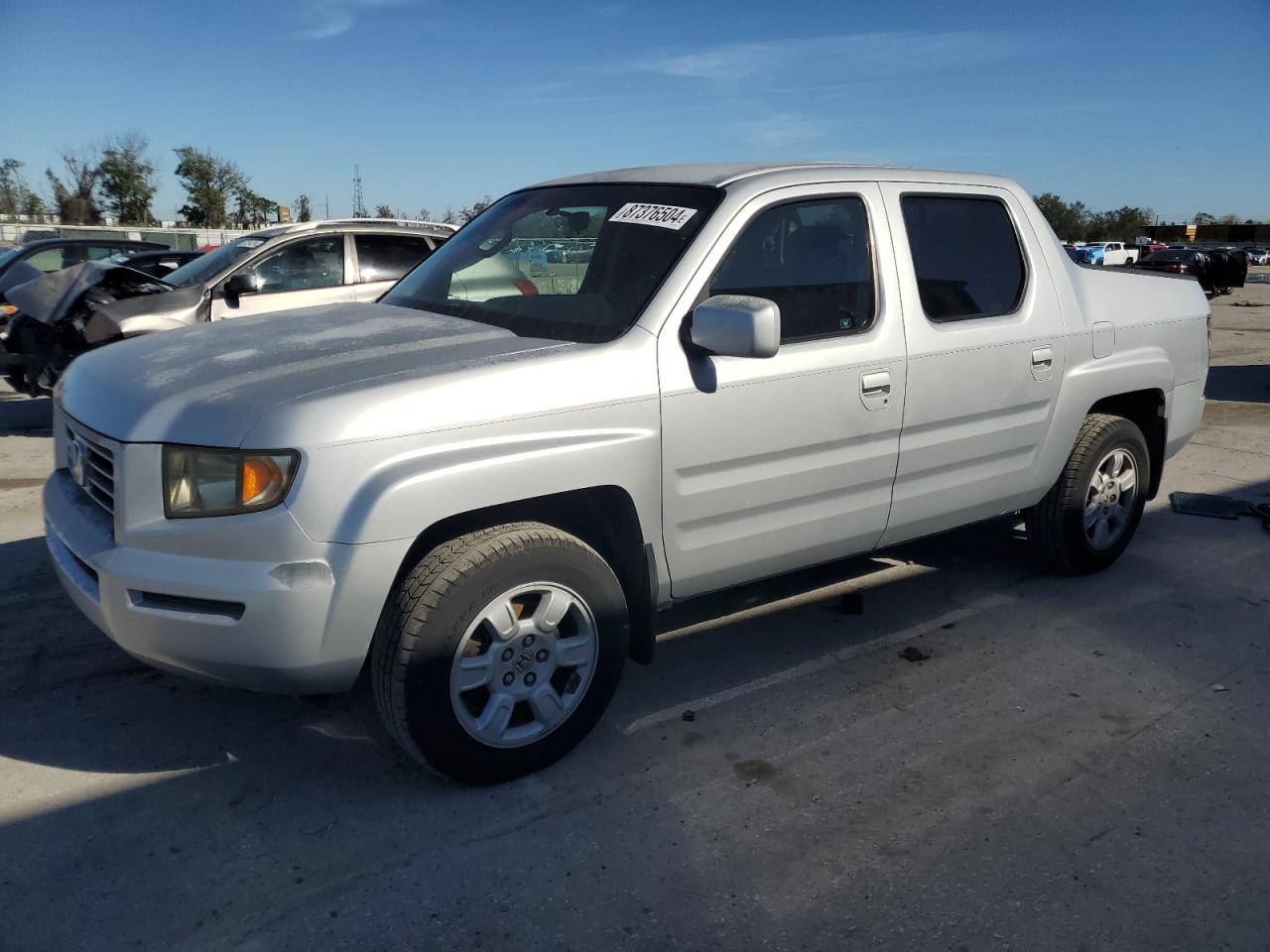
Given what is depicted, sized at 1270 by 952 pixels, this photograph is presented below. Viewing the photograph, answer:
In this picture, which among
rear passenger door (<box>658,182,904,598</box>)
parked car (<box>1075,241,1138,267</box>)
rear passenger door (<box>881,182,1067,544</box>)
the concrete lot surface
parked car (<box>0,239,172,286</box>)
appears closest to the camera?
the concrete lot surface

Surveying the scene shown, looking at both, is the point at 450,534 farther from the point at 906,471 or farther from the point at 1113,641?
the point at 1113,641

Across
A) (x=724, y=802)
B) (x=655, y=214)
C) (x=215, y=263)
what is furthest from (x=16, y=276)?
(x=724, y=802)

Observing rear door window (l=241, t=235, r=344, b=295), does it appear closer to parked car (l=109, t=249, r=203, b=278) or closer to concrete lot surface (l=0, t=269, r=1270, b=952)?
parked car (l=109, t=249, r=203, b=278)

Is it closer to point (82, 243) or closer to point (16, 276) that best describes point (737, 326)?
point (16, 276)

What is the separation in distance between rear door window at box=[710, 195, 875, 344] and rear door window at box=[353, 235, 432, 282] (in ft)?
17.5

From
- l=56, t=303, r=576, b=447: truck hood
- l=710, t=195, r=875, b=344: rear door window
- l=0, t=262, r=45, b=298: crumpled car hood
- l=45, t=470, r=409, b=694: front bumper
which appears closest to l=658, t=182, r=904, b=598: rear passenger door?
l=710, t=195, r=875, b=344: rear door window

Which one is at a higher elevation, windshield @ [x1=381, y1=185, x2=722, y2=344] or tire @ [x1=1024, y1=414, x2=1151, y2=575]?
windshield @ [x1=381, y1=185, x2=722, y2=344]

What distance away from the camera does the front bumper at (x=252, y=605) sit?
8.48ft

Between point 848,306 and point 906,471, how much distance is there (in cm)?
69

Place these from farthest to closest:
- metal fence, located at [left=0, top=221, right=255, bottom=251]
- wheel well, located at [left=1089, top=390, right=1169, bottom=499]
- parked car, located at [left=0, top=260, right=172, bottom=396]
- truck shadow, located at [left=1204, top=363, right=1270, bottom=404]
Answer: metal fence, located at [left=0, top=221, right=255, bottom=251]
truck shadow, located at [left=1204, top=363, right=1270, bottom=404]
parked car, located at [left=0, top=260, right=172, bottom=396]
wheel well, located at [left=1089, top=390, right=1169, bottom=499]

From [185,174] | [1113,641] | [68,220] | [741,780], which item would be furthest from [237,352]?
[185,174]

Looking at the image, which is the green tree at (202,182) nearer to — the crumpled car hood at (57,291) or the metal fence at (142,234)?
the metal fence at (142,234)

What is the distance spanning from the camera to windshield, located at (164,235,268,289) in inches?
315

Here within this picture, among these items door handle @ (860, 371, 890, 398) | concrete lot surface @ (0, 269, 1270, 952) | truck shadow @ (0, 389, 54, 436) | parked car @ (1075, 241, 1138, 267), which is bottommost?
concrete lot surface @ (0, 269, 1270, 952)
